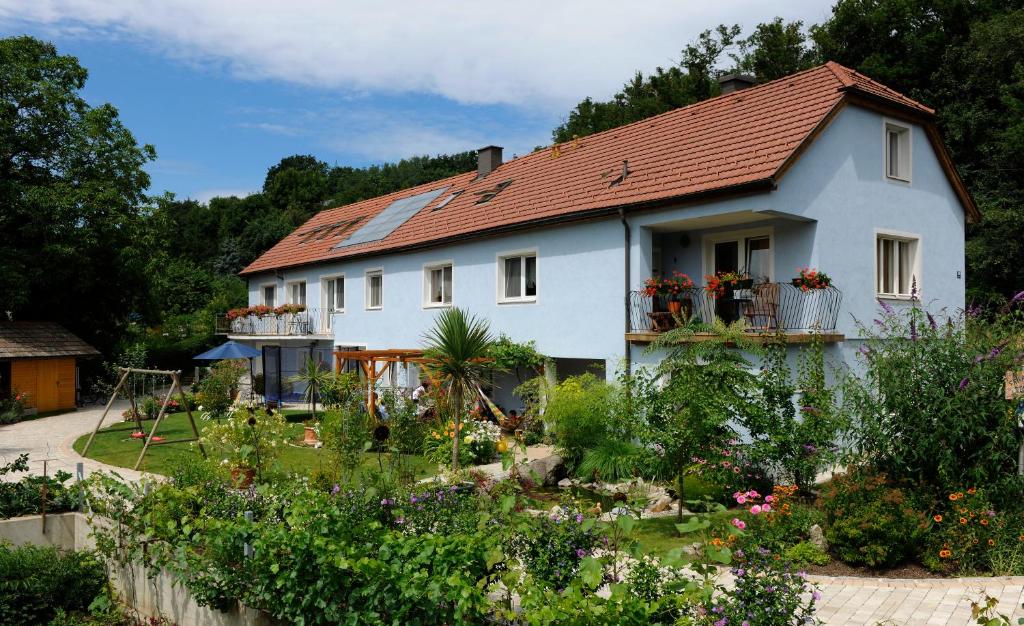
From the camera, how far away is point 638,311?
54.0 feet

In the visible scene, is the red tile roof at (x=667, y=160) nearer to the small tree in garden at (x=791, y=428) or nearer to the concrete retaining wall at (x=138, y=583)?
the small tree in garden at (x=791, y=428)

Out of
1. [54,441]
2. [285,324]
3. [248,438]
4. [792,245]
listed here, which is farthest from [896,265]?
[54,441]

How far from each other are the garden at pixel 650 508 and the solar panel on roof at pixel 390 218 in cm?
1310

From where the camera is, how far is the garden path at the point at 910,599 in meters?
6.82

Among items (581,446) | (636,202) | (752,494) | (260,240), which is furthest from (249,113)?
(260,240)

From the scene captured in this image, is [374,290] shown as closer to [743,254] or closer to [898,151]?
[743,254]

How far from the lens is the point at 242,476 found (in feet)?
38.5

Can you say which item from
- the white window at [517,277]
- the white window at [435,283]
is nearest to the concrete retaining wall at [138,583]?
the white window at [517,277]

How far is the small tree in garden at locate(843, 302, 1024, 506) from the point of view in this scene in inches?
343

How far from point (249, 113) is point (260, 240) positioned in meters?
43.7

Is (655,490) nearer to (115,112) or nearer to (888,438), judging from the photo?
(888,438)

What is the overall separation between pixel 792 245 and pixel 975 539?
8.34m

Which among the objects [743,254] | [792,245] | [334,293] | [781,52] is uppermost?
[781,52]

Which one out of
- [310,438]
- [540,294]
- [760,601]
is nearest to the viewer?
[760,601]
